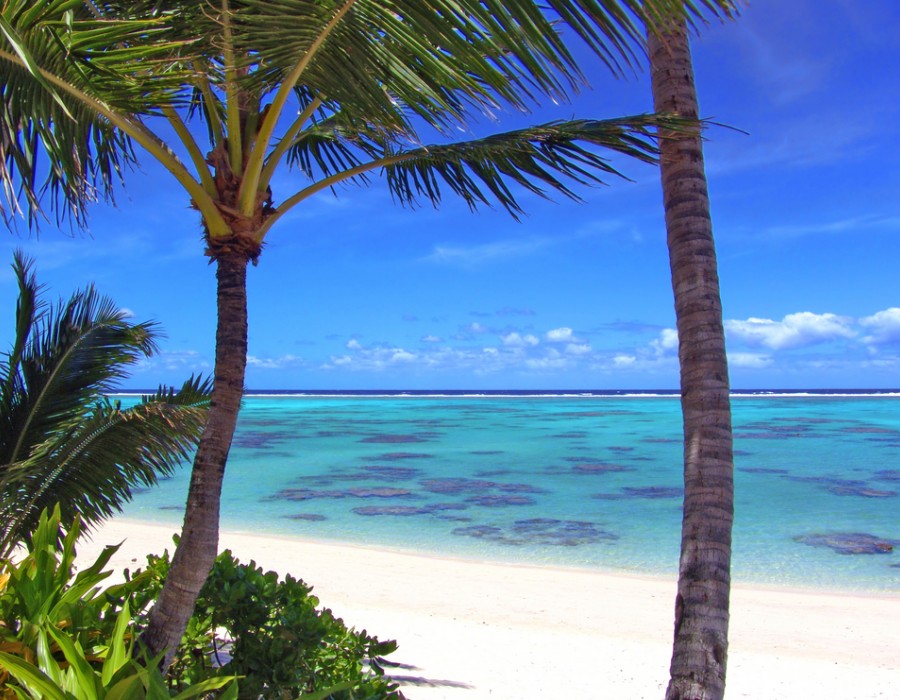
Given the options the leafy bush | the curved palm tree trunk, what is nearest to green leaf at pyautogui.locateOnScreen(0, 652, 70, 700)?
the leafy bush

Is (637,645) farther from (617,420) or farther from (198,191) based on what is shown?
(617,420)

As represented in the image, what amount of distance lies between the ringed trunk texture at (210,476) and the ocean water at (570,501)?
909 cm

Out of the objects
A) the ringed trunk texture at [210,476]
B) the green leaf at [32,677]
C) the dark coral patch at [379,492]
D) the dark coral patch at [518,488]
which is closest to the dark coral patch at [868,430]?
the dark coral patch at [518,488]

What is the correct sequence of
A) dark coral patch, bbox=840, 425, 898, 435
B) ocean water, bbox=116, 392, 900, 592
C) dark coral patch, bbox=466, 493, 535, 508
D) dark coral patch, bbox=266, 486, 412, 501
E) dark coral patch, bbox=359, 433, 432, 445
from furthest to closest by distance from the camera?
dark coral patch, bbox=840, 425, 898, 435 → dark coral patch, bbox=359, 433, 432, 445 → dark coral patch, bbox=266, 486, 412, 501 → dark coral patch, bbox=466, 493, 535, 508 → ocean water, bbox=116, 392, 900, 592

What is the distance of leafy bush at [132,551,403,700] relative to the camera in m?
2.95

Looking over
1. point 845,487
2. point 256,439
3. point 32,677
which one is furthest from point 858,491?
point 256,439

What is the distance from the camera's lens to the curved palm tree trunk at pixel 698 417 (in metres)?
2.79

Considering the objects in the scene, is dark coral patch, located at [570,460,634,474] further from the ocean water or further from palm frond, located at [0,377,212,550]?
palm frond, located at [0,377,212,550]

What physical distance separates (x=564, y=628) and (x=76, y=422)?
512cm

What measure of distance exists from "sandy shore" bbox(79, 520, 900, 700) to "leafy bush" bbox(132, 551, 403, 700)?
1733 millimetres

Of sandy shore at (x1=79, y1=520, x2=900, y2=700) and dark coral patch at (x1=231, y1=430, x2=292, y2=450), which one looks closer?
sandy shore at (x1=79, y1=520, x2=900, y2=700)

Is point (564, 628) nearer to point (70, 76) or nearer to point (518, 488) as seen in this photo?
point (70, 76)

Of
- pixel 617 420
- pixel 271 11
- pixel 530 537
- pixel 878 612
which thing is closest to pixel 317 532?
pixel 530 537

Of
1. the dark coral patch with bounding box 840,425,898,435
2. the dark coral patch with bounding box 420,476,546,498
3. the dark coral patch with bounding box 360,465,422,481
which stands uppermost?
the dark coral patch with bounding box 840,425,898,435
